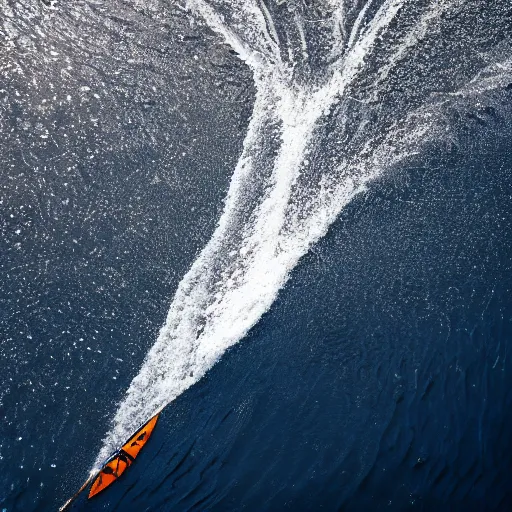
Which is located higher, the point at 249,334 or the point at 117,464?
the point at 117,464

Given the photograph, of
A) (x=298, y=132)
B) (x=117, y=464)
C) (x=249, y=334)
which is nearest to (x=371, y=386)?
(x=249, y=334)

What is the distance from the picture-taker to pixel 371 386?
470 cm

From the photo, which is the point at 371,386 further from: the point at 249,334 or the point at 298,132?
the point at 298,132

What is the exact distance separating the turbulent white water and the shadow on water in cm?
20

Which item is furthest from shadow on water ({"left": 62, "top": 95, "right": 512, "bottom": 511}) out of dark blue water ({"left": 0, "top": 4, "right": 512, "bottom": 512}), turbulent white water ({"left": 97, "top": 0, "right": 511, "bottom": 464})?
turbulent white water ({"left": 97, "top": 0, "right": 511, "bottom": 464})

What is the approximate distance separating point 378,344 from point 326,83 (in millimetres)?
2311

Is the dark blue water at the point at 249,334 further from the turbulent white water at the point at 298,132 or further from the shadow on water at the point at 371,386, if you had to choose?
the turbulent white water at the point at 298,132

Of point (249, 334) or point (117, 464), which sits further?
point (249, 334)

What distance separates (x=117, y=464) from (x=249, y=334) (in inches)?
53.8

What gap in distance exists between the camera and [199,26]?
17.6ft

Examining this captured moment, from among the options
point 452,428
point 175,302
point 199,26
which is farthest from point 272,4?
point 452,428

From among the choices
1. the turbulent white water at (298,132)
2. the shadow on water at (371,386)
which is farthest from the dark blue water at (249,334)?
the turbulent white water at (298,132)

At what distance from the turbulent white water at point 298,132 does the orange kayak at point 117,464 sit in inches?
4.1

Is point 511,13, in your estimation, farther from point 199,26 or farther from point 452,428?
point 452,428
